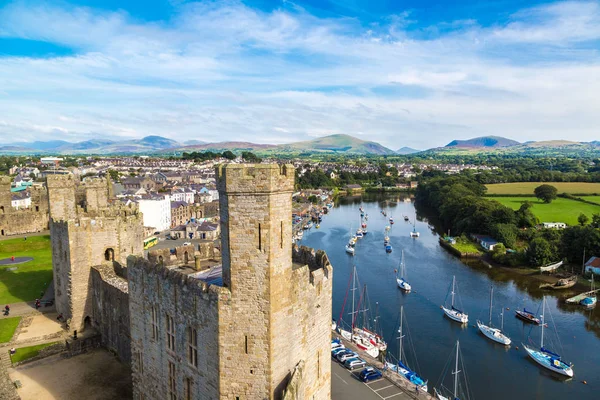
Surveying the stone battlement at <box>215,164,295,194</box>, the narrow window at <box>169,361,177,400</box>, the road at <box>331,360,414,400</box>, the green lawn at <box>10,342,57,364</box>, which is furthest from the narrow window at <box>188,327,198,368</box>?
the green lawn at <box>10,342,57,364</box>

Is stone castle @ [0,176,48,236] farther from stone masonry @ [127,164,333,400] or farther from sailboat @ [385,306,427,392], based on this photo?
stone masonry @ [127,164,333,400]

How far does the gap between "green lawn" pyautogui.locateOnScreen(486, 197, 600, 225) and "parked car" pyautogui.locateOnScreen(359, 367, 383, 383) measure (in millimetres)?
52658

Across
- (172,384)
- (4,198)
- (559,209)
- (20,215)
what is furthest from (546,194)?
(4,198)

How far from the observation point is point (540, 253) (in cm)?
4712

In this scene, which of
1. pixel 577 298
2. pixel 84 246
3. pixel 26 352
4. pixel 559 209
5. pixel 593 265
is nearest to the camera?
pixel 26 352

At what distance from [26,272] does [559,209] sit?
261 feet

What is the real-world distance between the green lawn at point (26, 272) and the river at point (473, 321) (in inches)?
898

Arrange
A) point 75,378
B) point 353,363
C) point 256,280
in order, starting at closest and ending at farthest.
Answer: point 256,280 < point 75,378 < point 353,363

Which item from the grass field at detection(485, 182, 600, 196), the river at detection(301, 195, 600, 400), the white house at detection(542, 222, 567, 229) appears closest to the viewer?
the river at detection(301, 195, 600, 400)

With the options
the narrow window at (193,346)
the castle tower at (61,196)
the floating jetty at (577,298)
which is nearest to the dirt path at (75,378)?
the narrow window at (193,346)

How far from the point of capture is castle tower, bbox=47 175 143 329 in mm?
21906

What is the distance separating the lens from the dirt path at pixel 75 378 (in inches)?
675

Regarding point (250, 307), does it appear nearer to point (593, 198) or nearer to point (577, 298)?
point (577, 298)

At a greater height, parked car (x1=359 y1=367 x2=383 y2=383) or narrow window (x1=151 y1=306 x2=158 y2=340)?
narrow window (x1=151 y1=306 x2=158 y2=340)
